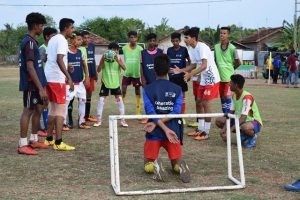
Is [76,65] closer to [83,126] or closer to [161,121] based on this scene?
[83,126]

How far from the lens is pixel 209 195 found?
18.2 feet

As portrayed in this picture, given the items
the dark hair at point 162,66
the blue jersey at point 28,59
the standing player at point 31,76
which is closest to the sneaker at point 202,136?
the dark hair at point 162,66

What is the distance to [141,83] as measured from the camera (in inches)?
436

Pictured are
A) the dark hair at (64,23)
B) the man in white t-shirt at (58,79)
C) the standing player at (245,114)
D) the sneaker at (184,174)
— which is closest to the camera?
the sneaker at (184,174)

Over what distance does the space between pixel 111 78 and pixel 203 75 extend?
2.25 meters

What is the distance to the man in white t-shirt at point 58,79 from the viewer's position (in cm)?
785

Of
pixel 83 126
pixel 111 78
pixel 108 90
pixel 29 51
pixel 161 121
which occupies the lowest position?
pixel 83 126

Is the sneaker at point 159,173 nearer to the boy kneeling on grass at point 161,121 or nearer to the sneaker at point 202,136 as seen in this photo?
the boy kneeling on grass at point 161,121

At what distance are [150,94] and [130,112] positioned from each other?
6.92 meters

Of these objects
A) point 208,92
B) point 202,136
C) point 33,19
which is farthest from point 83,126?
point 33,19

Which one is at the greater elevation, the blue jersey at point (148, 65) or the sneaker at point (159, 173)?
the blue jersey at point (148, 65)

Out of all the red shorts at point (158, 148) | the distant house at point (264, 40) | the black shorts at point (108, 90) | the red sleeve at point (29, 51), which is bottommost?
the red shorts at point (158, 148)

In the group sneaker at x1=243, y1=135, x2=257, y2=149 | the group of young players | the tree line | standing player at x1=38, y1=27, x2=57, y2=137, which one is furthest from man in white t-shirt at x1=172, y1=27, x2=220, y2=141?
the tree line

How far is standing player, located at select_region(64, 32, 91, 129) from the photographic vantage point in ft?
32.6
